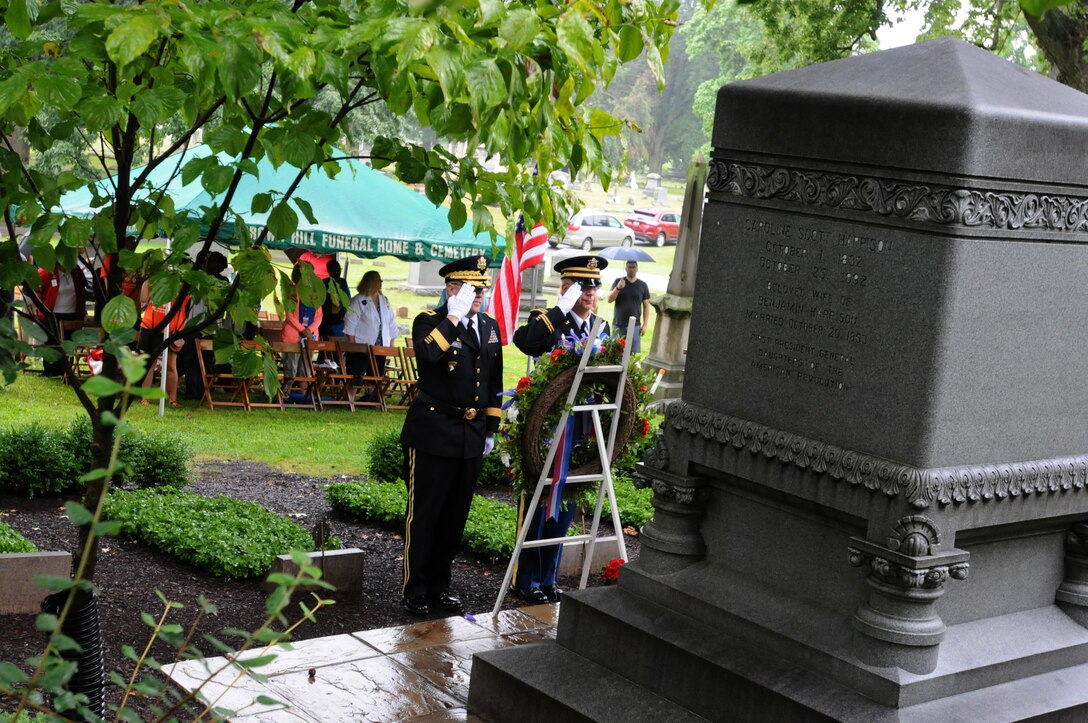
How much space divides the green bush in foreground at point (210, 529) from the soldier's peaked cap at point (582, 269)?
2.81m

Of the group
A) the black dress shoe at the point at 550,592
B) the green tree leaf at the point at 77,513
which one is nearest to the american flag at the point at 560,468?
the black dress shoe at the point at 550,592

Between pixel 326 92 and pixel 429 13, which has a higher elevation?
pixel 326 92

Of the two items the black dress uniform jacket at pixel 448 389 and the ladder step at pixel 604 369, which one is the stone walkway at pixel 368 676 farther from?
the ladder step at pixel 604 369

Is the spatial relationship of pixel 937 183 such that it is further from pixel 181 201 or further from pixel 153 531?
pixel 181 201

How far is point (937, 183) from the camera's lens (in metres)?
4.68

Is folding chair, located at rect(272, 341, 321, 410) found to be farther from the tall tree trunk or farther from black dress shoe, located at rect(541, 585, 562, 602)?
the tall tree trunk

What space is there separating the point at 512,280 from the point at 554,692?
658 cm

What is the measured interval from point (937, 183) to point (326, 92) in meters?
21.3

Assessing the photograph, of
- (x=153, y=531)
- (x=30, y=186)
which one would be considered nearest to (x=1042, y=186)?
(x=30, y=186)

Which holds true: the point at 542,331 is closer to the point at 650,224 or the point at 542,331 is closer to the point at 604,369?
the point at 604,369

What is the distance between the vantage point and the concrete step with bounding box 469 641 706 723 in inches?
206

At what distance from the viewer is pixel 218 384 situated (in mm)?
15453

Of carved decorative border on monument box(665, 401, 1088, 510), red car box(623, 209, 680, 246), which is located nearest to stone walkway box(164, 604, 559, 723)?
carved decorative border on monument box(665, 401, 1088, 510)

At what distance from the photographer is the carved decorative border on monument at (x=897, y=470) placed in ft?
15.7
